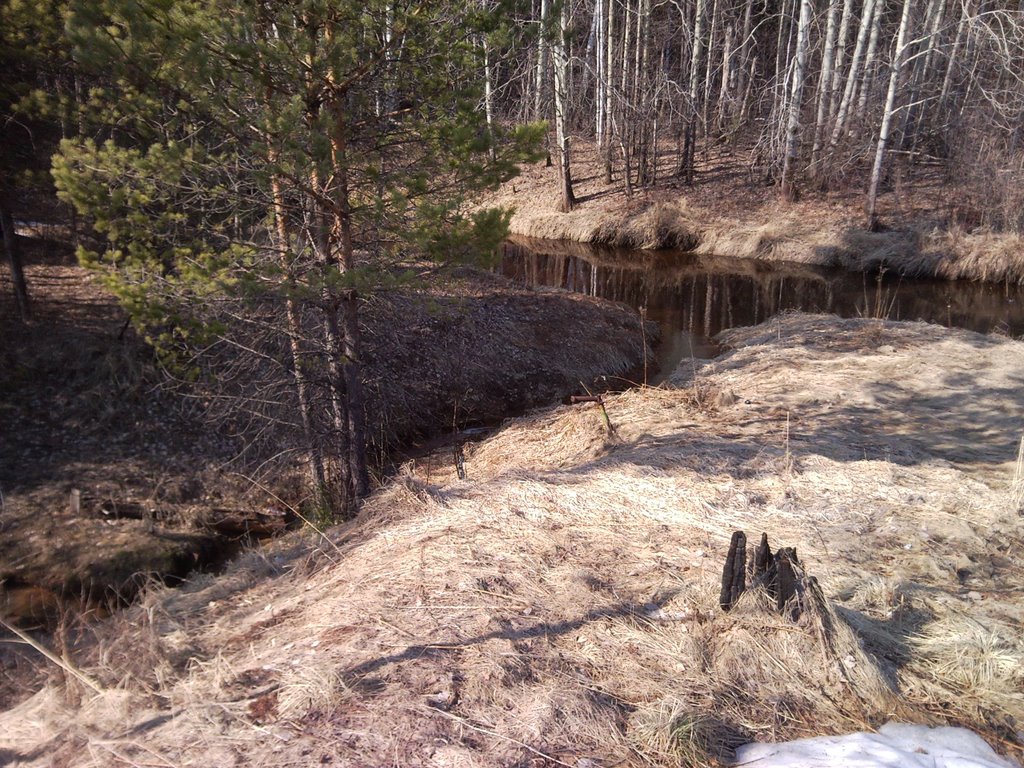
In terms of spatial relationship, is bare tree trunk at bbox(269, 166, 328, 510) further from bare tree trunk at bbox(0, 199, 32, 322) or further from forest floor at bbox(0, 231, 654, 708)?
bare tree trunk at bbox(0, 199, 32, 322)

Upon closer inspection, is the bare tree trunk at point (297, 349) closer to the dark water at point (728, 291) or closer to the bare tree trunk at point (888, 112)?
the dark water at point (728, 291)

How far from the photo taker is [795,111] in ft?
61.8

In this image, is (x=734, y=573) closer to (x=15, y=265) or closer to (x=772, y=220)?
(x=15, y=265)

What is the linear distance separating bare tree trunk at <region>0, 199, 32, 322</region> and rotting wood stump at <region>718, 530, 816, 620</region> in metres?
9.31

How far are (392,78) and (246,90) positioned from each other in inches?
43.8

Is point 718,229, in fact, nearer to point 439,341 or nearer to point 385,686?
point 439,341

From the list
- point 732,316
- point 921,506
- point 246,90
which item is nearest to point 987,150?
point 732,316

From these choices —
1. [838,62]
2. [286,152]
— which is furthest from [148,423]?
[838,62]

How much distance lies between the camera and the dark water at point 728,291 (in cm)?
1419

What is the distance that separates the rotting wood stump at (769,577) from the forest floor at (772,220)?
45.8ft

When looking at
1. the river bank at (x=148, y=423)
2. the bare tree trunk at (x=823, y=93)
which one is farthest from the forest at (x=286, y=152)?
the bare tree trunk at (x=823, y=93)

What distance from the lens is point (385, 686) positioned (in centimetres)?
345

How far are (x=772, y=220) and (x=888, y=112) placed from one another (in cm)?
440

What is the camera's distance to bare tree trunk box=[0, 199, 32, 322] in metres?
8.96
